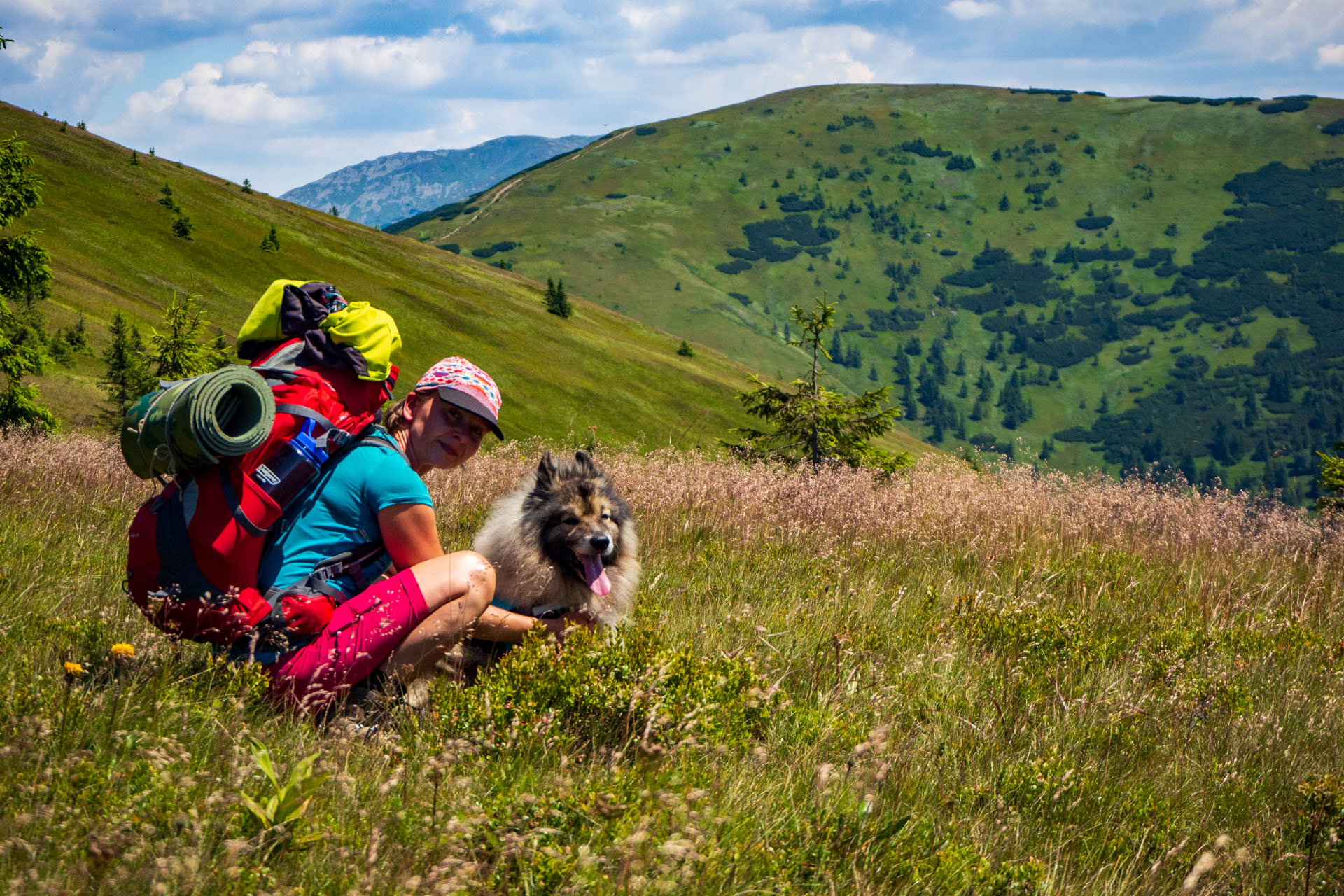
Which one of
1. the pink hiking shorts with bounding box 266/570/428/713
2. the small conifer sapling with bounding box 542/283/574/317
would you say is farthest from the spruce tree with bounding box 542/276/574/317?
the pink hiking shorts with bounding box 266/570/428/713

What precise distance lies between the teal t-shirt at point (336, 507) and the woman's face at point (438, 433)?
1.93ft

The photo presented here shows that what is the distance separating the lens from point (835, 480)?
9.77 meters

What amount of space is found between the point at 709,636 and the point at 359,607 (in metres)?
2.28

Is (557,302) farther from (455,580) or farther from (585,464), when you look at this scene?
(455,580)

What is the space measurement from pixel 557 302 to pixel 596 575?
10080 centimetres

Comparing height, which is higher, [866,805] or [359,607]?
[359,607]

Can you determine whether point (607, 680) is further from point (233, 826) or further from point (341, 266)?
point (341, 266)

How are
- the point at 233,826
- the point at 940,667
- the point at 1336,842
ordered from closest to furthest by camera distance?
the point at 233,826, the point at 1336,842, the point at 940,667

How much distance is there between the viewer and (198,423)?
311cm

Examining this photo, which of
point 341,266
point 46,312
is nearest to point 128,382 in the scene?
point 46,312

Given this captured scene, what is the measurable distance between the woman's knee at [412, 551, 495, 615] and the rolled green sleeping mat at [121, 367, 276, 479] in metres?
0.97

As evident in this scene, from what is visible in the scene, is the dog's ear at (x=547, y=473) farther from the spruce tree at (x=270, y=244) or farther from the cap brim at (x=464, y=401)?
the spruce tree at (x=270, y=244)

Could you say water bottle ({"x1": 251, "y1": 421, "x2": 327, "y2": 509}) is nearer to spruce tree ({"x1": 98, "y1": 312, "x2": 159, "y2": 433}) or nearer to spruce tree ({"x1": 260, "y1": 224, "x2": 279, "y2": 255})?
spruce tree ({"x1": 98, "y1": 312, "x2": 159, "y2": 433})

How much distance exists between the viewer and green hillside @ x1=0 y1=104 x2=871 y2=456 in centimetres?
6000
